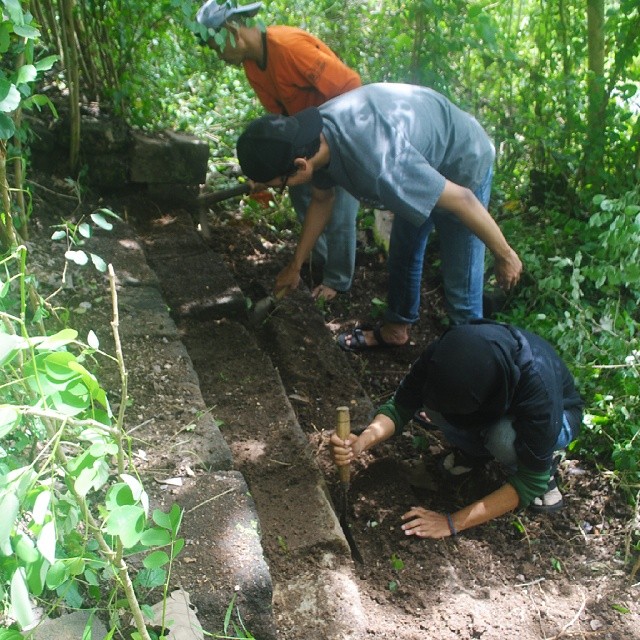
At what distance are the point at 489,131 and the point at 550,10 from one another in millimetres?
762

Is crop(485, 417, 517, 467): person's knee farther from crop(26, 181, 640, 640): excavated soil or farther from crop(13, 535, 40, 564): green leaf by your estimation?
crop(13, 535, 40, 564): green leaf

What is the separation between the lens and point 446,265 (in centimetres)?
313

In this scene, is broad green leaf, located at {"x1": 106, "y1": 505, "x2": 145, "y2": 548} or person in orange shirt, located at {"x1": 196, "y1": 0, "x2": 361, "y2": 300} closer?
broad green leaf, located at {"x1": 106, "y1": 505, "x2": 145, "y2": 548}

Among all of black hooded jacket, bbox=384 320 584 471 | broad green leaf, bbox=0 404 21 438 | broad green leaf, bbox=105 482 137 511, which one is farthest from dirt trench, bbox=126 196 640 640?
broad green leaf, bbox=0 404 21 438

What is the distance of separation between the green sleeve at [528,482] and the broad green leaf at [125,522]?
171 cm

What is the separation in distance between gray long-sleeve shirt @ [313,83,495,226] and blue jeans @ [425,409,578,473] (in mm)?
795

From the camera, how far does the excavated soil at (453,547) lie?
2.27 m

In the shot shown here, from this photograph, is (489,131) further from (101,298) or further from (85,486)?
(85,486)

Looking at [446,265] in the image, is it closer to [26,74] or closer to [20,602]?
[26,74]

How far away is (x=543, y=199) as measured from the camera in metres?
4.29

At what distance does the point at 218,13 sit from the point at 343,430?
6.37 feet

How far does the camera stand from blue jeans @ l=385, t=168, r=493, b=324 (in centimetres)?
300

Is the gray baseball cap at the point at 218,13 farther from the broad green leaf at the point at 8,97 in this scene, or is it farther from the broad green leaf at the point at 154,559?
the broad green leaf at the point at 154,559

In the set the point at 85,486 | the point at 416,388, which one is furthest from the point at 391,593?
the point at 85,486
